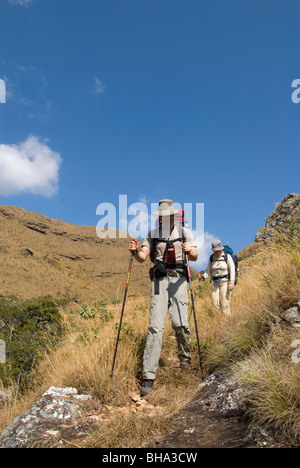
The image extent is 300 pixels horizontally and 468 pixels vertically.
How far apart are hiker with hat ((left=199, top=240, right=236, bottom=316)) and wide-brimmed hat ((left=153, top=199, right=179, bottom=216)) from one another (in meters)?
2.70

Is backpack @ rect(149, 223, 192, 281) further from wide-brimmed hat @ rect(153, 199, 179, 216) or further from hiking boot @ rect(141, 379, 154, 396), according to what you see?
hiking boot @ rect(141, 379, 154, 396)

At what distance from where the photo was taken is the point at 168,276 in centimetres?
479

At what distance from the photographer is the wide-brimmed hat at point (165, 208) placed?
4.96 metres

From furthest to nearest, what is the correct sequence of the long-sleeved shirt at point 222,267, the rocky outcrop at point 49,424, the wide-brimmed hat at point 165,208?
1. the long-sleeved shirt at point 222,267
2. the wide-brimmed hat at point 165,208
3. the rocky outcrop at point 49,424

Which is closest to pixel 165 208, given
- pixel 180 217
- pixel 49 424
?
pixel 180 217

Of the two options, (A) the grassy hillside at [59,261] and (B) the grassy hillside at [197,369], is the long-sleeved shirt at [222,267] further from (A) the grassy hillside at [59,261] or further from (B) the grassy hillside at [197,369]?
(A) the grassy hillside at [59,261]

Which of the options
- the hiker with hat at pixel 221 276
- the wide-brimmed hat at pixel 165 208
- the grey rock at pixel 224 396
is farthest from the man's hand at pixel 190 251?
the hiker with hat at pixel 221 276

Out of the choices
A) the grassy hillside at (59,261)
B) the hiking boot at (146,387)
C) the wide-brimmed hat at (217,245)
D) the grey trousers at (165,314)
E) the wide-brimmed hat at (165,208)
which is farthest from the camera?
the grassy hillside at (59,261)

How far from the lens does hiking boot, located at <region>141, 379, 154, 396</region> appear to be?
4.13 metres

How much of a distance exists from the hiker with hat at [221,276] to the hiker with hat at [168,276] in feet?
7.99

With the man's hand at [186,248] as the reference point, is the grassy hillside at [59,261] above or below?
above

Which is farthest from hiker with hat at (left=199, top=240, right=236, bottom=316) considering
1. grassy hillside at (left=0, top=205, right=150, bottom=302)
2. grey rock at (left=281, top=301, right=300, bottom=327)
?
grassy hillside at (left=0, top=205, right=150, bottom=302)

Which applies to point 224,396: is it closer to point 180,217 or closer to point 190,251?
point 190,251
